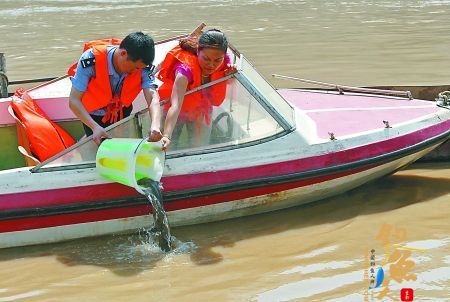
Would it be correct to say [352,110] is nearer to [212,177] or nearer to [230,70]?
[230,70]

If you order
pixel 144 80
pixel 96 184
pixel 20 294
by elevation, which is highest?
pixel 144 80

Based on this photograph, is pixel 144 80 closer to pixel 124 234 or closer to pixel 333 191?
pixel 124 234

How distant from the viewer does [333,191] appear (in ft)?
19.6

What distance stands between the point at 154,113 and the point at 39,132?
3.13 feet

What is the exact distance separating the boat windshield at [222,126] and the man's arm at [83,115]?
0.09m

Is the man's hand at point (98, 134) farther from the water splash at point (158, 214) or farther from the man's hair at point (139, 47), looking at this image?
the man's hair at point (139, 47)

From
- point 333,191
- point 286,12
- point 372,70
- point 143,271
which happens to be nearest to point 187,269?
point 143,271

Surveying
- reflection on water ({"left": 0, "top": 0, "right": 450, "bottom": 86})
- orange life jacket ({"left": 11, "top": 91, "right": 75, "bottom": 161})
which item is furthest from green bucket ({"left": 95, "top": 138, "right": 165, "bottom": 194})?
reflection on water ({"left": 0, "top": 0, "right": 450, "bottom": 86})

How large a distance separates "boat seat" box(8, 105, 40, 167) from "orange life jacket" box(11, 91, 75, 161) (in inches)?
0.9

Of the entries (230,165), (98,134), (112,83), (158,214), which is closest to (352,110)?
(230,165)

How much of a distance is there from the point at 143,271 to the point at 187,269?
288mm

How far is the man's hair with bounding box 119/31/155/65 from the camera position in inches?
196

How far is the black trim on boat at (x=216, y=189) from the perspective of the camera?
5.25 meters

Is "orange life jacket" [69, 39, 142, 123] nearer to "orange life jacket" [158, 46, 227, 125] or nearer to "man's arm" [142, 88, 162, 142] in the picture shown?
"man's arm" [142, 88, 162, 142]
